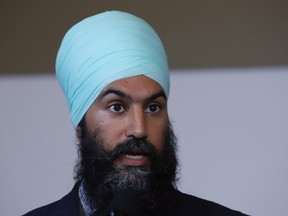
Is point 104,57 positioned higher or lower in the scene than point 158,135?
higher

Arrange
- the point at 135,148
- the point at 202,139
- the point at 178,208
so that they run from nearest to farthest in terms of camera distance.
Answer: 1. the point at 135,148
2. the point at 178,208
3. the point at 202,139

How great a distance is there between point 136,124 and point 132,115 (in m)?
0.03

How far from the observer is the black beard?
5.53 ft

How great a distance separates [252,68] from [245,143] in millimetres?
251

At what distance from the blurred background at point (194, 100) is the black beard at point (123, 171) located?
0.50 m

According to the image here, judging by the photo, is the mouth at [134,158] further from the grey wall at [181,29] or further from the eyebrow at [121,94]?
the grey wall at [181,29]

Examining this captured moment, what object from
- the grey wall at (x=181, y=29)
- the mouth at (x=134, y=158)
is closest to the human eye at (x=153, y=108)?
the mouth at (x=134, y=158)

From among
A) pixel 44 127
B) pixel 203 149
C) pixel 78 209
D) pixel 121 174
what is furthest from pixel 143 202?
pixel 44 127

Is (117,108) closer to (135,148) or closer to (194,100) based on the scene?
(135,148)

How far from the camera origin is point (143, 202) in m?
1.75

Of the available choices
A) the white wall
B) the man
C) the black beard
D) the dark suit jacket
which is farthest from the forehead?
the white wall

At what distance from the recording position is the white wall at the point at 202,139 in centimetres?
235

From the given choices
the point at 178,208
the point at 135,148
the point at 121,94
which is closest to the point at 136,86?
the point at 121,94

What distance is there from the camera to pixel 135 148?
1.67m
